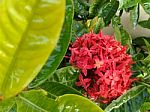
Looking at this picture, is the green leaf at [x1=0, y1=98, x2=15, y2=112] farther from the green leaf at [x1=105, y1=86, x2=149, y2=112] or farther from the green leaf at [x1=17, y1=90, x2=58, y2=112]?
the green leaf at [x1=105, y1=86, x2=149, y2=112]

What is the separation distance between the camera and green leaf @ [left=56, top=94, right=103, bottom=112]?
2.03 feet

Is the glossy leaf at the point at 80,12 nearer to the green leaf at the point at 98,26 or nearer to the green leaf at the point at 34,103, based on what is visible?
the green leaf at the point at 98,26

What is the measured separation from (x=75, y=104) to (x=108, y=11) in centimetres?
70

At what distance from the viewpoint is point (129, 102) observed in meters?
1.03

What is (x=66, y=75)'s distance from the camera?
3.13 ft

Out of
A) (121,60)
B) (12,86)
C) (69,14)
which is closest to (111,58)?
(121,60)

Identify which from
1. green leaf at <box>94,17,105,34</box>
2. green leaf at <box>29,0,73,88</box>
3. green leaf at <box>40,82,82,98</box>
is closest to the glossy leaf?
green leaf at <box>94,17,105,34</box>

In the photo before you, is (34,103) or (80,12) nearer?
(34,103)

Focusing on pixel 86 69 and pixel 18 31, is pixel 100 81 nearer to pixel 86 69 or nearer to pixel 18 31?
pixel 86 69

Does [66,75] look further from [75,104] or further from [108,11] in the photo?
[108,11]

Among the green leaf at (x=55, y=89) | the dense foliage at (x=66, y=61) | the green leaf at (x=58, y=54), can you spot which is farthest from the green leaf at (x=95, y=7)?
the green leaf at (x=58, y=54)

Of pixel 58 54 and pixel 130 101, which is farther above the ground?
pixel 58 54

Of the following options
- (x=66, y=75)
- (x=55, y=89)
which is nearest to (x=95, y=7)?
(x=66, y=75)

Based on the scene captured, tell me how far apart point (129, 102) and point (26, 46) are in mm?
620
